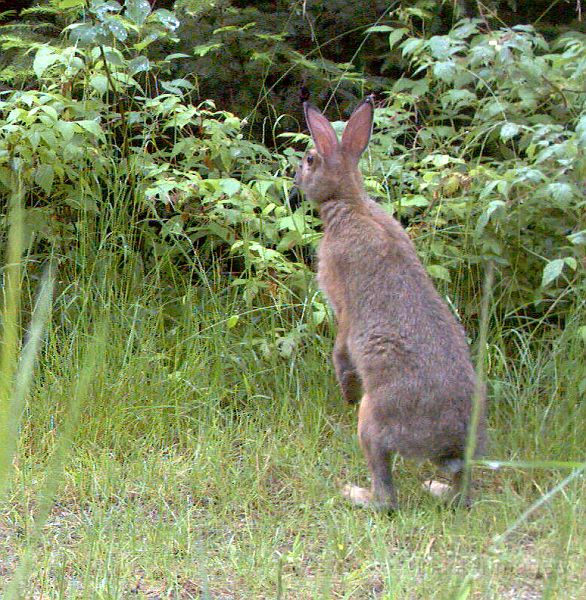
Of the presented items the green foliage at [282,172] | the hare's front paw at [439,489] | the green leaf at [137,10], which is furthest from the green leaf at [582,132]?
the green leaf at [137,10]

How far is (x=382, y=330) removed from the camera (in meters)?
4.20

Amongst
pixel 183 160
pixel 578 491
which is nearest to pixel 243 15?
pixel 183 160

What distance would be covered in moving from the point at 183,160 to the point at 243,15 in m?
1.21

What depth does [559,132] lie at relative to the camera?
506cm

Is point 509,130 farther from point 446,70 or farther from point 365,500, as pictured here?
point 365,500

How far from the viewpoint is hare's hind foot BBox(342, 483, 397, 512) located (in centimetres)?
406

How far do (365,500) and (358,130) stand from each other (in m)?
1.76

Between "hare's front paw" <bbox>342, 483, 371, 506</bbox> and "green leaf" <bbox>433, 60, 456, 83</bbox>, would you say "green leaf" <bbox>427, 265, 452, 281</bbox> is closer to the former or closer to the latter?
"green leaf" <bbox>433, 60, 456, 83</bbox>

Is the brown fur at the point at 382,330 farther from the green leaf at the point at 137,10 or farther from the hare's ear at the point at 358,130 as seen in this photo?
the green leaf at the point at 137,10

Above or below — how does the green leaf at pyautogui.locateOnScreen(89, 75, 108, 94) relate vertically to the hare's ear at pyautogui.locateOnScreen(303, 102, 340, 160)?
above

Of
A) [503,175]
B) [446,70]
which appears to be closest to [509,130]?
[503,175]

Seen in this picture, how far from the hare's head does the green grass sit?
0.82 m

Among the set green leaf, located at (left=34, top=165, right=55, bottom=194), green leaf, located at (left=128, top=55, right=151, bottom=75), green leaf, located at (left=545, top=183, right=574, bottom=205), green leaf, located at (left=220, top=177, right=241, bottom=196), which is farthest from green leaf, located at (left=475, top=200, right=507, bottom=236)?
green leaf, located at (left=34, top=165, right=55, bottom=194)

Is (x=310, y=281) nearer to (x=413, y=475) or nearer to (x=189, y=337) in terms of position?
(x=189, y=337)
